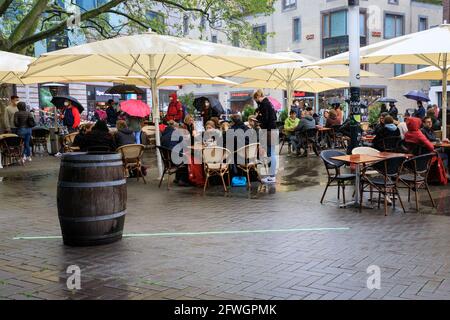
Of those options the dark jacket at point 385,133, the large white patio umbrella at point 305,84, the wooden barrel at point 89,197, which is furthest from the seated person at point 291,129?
the wooden barrel at point 89,197

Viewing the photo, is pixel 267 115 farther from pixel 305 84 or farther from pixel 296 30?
pixel 296 30

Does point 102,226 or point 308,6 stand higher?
point 308,6

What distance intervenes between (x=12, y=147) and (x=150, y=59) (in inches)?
226

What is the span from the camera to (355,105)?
31.7ft

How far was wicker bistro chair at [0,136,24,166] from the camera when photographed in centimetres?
1342

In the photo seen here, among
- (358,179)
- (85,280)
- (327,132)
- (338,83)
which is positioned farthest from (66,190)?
(338,83)

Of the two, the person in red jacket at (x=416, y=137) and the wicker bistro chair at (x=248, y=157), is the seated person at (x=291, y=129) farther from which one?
the person in red jacket at (x=416, y=137)

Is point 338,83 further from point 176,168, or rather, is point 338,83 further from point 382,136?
point 176,168

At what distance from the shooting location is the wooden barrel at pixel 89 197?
18.2 feet

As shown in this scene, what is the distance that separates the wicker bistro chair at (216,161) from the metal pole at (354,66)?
2468 millimetres

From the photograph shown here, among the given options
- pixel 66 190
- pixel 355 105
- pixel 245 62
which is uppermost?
pixel 245 62

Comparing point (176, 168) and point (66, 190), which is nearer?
point (66, 190)

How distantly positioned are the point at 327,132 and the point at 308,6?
97.8 feet

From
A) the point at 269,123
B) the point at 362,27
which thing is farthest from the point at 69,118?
the point at 362,27
